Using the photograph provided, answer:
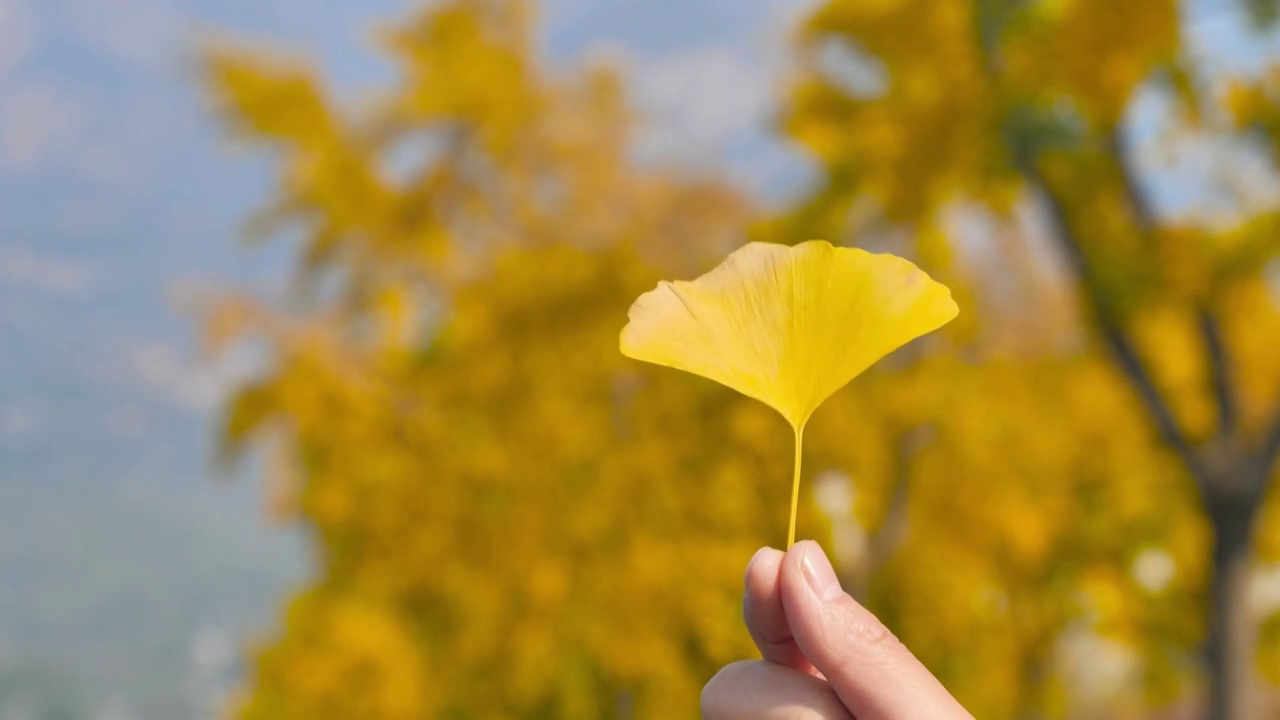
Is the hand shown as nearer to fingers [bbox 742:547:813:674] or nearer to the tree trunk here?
fingers [bbox 742:547:813:674]

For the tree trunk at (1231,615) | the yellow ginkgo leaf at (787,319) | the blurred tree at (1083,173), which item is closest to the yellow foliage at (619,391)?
the blurred tree at (1083,173)

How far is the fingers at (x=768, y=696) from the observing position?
739mm

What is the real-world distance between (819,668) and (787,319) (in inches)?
10.4

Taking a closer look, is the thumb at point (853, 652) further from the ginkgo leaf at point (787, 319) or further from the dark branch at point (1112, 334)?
the dark branch at point (1112, 334)

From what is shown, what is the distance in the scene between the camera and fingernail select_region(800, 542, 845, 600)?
0.75 metres

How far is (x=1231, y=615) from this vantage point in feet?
14.2

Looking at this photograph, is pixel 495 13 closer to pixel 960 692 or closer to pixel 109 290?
pixel 960 692

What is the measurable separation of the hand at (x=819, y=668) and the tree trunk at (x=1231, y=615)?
13.7 ft

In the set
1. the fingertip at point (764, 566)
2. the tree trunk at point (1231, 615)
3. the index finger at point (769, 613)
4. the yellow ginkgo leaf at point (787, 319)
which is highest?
the yellow ginkgo leaf at point (787, 319)

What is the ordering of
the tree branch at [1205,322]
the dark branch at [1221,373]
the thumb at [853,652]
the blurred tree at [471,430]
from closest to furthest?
the thumb at [853,652]
the tree branch at [1205,322]
the dark branch at [1221,373]
the blurred tree at [471,430]

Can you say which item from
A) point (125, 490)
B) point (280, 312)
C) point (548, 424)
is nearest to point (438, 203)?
point (280, 312)

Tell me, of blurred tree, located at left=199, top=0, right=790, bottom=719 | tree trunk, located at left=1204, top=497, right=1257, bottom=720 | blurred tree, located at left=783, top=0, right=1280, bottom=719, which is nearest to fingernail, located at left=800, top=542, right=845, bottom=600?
blurred tree, located at left=783, top=0, right=1280, bottom=719

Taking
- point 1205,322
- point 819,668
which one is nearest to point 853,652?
point 819,668

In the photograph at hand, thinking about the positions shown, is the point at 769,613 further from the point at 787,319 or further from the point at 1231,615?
the point at 1231,615
